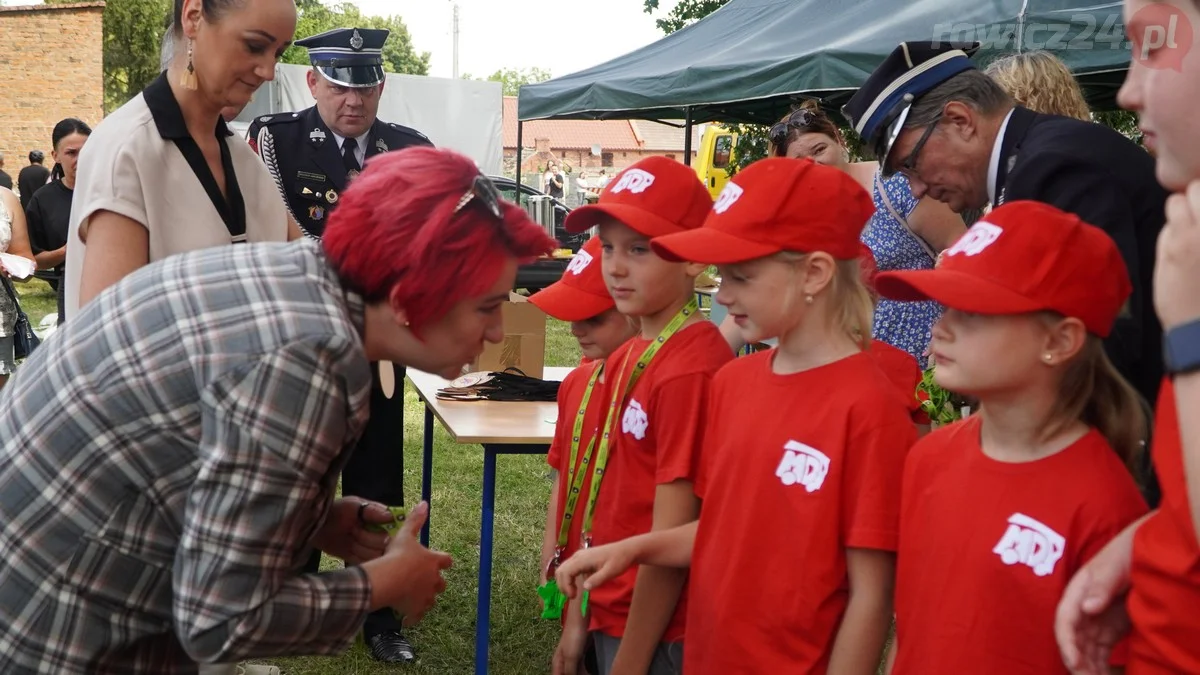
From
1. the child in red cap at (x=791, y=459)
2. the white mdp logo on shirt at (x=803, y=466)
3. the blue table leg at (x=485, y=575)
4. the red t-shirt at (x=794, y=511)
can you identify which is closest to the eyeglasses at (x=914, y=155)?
the child in red cap at (x=791, y=459)

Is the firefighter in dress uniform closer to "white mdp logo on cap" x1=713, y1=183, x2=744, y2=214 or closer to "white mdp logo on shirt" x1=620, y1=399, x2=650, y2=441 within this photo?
"white mdp logo on shirt" x1=620, y1=399, x2=650, y2=441

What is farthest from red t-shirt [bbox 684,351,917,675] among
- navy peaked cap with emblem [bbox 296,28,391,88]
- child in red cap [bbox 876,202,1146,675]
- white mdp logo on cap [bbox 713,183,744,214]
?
navy peaked cap with emblem [bbox 296,28,391,88]

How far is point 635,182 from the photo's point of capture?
2732 mm

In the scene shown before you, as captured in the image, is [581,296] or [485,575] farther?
[485,575]

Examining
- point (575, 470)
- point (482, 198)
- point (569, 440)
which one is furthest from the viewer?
point (569, 440)

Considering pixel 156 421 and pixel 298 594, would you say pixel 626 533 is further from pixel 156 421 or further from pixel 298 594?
pixel 156 421

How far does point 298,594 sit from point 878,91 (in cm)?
190

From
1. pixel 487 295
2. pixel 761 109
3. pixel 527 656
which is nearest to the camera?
pixel 487 295

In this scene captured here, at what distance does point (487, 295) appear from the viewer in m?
1.73

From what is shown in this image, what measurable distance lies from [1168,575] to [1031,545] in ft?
1.26

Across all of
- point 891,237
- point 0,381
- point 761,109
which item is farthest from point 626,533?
point 761,109

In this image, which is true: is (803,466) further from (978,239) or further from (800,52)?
(800,52)

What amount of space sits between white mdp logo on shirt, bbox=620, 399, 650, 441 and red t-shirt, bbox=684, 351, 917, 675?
0.31 metres

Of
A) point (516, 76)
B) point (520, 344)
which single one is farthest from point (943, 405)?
point (516, 76)
